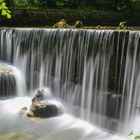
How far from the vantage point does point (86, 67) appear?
14.1 metres

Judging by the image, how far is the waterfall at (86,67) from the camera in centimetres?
1219

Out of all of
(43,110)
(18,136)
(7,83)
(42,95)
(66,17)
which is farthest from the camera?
(66,17)

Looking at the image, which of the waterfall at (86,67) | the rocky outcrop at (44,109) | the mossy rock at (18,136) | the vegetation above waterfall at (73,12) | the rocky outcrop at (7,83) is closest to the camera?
the mossy rock at (18,136)

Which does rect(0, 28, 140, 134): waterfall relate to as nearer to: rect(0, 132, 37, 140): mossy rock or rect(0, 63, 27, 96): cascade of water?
rect(0, 63, 27, 96): cascade of water

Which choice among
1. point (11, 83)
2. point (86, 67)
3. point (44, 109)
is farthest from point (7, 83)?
point (86, 67)

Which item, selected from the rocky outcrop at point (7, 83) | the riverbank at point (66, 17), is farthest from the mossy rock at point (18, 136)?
the riverbank at point (66, 17)

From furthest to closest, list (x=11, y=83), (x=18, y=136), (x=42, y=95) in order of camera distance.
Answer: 1. (x=11, y=83)
2. (x=42, y=95)
3. (x=18, y=136)

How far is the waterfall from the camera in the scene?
12.2m

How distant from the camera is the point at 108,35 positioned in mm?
13000

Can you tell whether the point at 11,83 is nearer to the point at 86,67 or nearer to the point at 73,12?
the point at 86,67

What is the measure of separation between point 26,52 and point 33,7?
753 cm

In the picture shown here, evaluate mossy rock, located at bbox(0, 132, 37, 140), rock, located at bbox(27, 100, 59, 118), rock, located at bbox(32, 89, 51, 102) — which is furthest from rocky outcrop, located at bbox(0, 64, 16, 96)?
mossy rock, located at bbox(0, 132, 37, 140)

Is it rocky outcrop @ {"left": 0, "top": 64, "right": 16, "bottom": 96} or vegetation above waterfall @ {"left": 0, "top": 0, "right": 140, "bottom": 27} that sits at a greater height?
vegetation above waterfall @ {"left": 0, "top": 0, "right": 140, "bottom": 27}

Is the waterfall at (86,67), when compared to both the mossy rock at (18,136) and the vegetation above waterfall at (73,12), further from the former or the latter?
the vegetation above waterfall at (73,12)
